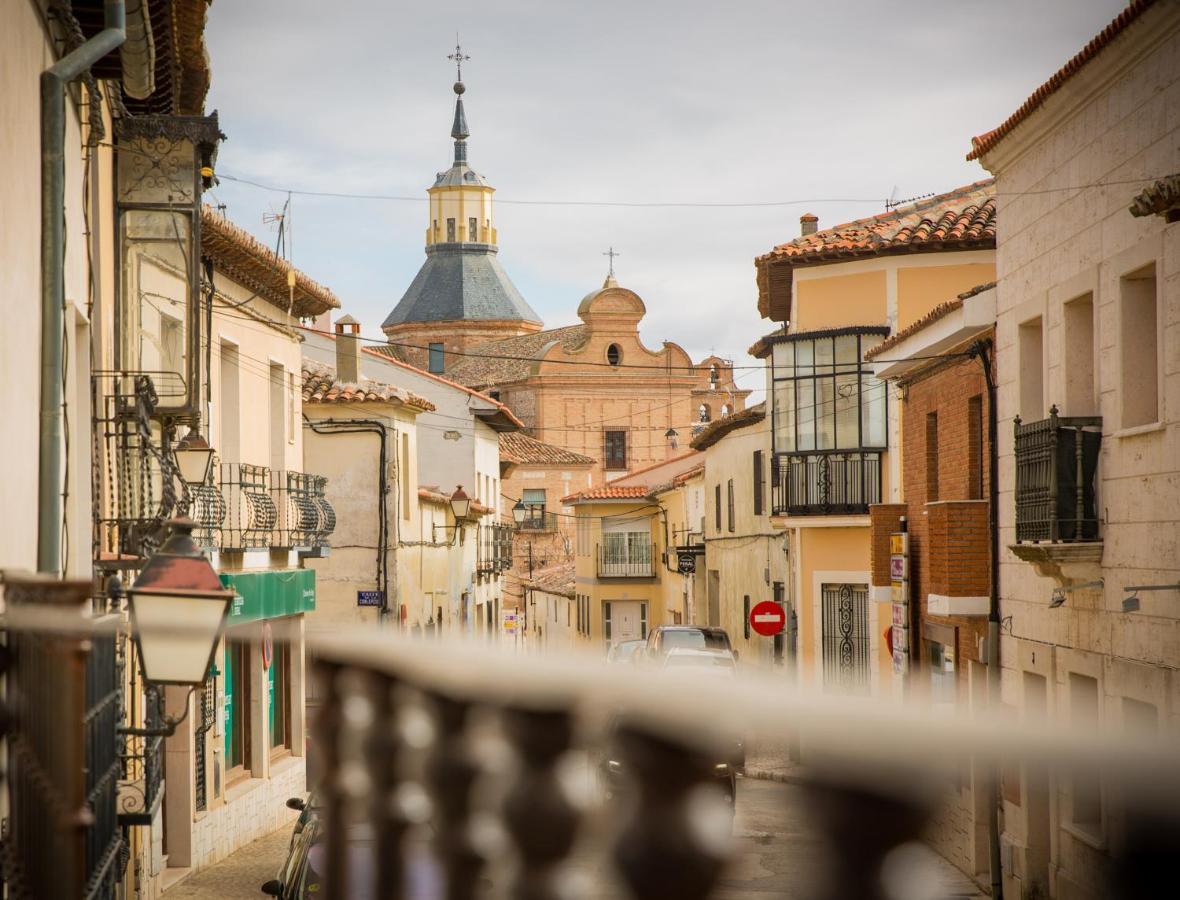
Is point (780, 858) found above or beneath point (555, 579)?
above

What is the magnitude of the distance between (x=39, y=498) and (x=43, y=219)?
158cm

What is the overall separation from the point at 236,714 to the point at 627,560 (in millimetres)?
37259

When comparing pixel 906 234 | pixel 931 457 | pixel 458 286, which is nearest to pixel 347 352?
pixel 906 234

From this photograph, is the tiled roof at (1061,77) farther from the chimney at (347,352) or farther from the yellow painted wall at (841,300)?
the chimney at (347,352)

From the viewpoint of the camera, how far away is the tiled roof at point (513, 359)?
255 feet

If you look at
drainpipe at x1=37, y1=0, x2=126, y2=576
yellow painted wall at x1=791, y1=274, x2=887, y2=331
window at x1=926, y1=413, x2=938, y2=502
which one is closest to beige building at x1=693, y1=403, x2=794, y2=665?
yellow painted wall at x1=791, y1=274, x2=887, y2=331

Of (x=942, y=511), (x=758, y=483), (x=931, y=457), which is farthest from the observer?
(x=758, y=483)

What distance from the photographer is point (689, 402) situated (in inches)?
3066

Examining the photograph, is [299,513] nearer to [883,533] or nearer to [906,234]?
[883,533]

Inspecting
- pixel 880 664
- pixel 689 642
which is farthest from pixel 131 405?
pixel 689 642

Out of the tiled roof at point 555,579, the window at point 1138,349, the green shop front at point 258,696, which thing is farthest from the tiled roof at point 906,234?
the tiled roof at point 555,579

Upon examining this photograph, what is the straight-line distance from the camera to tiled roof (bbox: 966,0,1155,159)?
1116 centimetres

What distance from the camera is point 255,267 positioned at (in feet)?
63.1

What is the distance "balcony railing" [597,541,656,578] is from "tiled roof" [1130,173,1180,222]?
4441 centimetres
